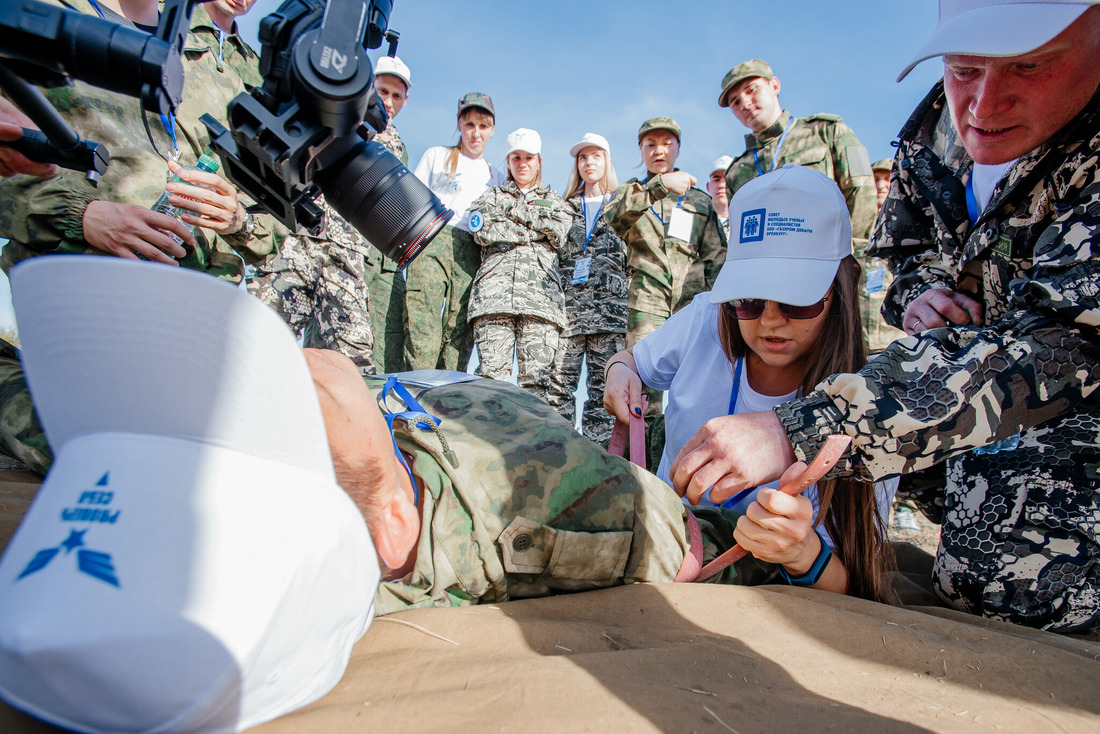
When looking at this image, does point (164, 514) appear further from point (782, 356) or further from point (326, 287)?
point (326, 287)

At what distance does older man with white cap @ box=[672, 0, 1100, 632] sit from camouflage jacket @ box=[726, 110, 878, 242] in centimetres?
301

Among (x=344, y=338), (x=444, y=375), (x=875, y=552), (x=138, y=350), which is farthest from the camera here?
(x=344, y=338)

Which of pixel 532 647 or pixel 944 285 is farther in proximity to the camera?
pixel 944 285

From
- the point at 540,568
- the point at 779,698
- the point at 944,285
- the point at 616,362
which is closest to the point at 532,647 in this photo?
the point at 540,568

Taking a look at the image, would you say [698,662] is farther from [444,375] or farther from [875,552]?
[444,375]

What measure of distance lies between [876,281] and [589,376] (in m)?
2.59

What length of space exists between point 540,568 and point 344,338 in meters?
3.88

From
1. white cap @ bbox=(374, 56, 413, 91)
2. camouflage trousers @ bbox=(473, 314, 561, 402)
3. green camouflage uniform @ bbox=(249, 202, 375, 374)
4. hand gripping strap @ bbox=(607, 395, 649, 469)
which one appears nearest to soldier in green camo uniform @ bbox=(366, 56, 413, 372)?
white cap @ bbox=(374, 56, 413, 91)

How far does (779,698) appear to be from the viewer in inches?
45.7

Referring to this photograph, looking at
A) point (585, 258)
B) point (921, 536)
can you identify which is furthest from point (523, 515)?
point (585, 258)

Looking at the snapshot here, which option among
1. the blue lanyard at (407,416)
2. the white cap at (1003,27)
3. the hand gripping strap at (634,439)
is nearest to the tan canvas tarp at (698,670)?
the blue lanyard at (407,416)

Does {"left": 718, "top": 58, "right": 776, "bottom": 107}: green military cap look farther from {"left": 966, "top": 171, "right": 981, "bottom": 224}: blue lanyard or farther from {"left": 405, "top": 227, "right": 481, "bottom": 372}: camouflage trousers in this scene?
{"left": 966, "top": 171, "right": 981, "bottom": 224}: blue lanyard

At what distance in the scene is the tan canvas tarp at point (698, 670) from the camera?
1026mm

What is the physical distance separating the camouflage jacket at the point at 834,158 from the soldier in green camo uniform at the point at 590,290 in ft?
4.34
